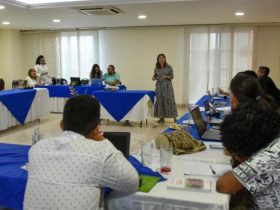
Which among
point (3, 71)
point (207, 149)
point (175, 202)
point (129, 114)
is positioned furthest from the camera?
point (3, 71)

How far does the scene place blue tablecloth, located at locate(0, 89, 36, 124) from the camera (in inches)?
210

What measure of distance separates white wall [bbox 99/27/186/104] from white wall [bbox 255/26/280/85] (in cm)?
193

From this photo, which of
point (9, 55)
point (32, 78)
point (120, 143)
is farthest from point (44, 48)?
point (120, 143)

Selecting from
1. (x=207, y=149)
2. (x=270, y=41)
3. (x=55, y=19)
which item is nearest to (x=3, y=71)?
(x=55, y=19)

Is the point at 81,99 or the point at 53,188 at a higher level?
the point at 81,99

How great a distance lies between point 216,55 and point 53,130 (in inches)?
188

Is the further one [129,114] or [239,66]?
[239,66]

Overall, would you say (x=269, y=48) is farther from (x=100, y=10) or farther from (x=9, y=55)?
(x=9, y=55)

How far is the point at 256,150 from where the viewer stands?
119 centimetres

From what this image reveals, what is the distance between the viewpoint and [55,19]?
7105 millimetres

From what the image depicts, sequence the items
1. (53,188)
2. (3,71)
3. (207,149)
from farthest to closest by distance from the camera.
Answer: (3,71) < (207,149) < (53,188)

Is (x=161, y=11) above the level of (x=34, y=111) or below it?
above

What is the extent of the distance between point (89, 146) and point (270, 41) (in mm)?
7846

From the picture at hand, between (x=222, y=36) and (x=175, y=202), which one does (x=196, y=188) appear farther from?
(x=222, y=36)
